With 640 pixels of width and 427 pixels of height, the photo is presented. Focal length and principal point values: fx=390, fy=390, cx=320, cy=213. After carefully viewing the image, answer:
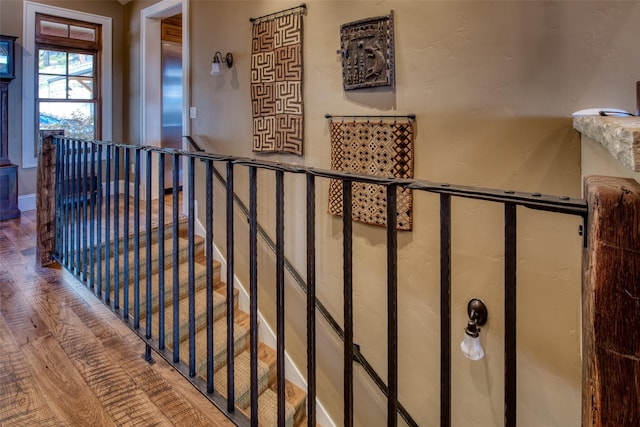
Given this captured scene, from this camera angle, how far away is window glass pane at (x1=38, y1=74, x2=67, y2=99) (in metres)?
4.72

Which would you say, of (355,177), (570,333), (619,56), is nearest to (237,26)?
(619,56)

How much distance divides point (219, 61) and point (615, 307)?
3.73 m

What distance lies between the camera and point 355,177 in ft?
3.03

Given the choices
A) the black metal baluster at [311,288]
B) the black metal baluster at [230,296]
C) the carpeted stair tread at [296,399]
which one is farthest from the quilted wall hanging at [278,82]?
the black metal baluster at [311,288]

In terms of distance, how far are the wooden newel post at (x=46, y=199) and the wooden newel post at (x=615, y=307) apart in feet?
10.5

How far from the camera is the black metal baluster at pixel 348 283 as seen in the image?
37.6 inches

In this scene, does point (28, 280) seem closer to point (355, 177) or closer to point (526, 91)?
point (355, 177)

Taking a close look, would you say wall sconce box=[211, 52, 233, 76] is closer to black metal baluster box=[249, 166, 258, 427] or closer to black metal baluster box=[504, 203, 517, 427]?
black metal baluster box=[249, 166, 258, 427]

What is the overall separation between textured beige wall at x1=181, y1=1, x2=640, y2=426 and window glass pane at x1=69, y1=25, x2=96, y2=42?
3230 mm

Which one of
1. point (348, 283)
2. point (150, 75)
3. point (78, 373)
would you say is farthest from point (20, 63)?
point (348, 283)

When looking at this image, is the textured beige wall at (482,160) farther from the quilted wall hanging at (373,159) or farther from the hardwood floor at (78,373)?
the hardwood floor at (78,373)

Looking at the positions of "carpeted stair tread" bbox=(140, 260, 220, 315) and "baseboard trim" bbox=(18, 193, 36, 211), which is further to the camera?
"baseboard trim" bbox=(18, 193, 36, 211)

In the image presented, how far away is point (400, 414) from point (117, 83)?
518 centimetres

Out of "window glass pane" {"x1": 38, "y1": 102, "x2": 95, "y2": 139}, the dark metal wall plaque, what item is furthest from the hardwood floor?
"window glass pane" {"x1": 38, "y1": 102, "x2": 95, "y2": 139}
